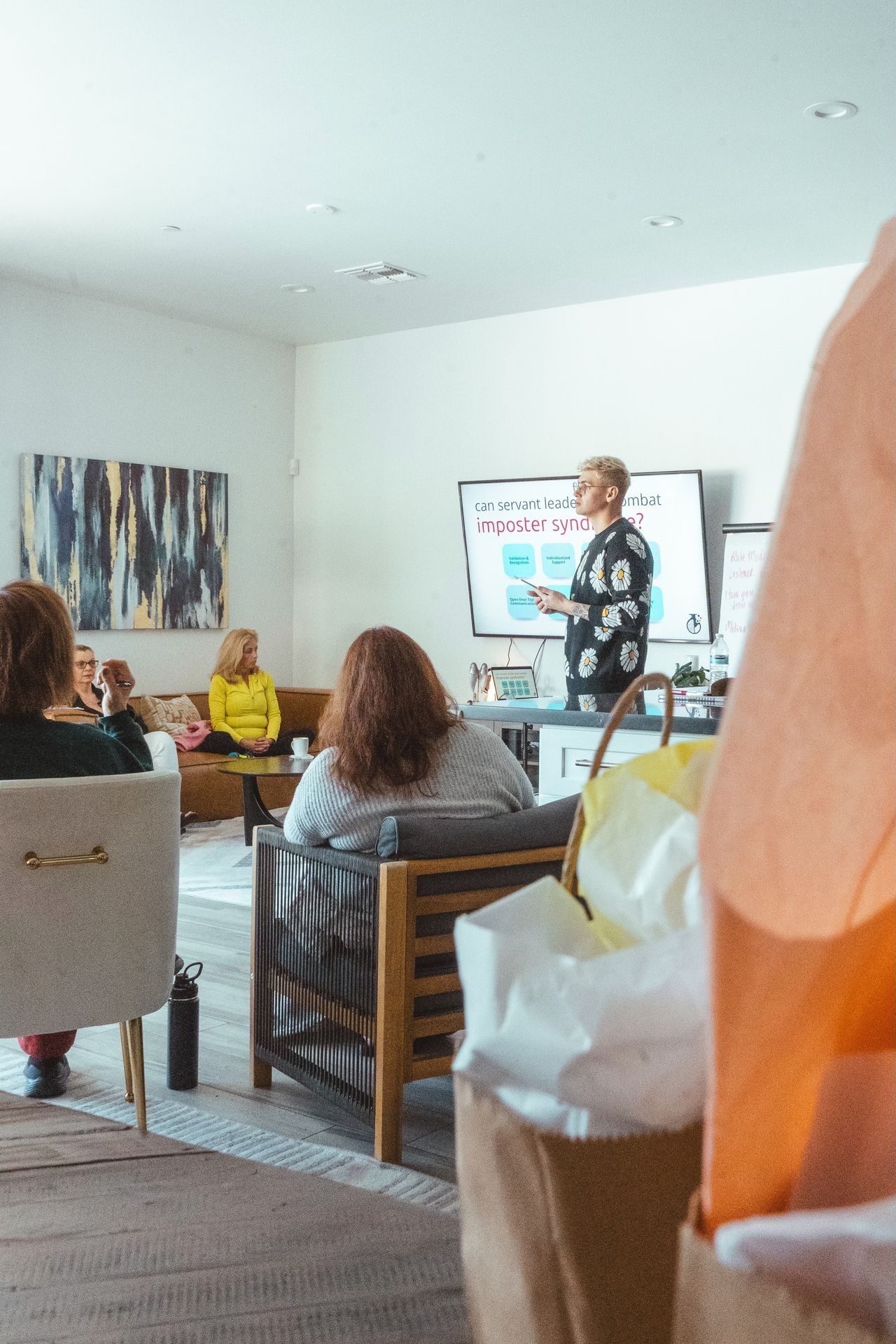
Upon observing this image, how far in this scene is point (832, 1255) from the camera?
26 centimetres

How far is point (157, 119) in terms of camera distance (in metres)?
4.66

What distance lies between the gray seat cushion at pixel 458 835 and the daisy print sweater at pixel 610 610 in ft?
5.88

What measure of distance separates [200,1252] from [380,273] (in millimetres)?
6601

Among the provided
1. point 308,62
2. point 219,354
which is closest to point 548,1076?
point 308,62

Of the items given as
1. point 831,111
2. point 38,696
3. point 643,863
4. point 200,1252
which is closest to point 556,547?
point 831,111

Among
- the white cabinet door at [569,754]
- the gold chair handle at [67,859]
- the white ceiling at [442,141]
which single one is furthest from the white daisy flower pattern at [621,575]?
the gold chair handle at [67,859]

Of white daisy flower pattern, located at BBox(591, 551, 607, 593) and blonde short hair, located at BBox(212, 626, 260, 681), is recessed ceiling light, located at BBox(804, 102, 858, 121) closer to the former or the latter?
white daisy flower pattern, located at BBox(591, 551, 607, 593)

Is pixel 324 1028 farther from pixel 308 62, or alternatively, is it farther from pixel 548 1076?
pixel 308 62

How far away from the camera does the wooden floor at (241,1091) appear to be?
273 cm

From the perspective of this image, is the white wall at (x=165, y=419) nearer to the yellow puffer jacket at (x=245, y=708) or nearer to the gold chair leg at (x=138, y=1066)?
the yellow puffer jacket at (x=245, y=708)

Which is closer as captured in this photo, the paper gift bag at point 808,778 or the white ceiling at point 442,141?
the paper gift bag at point 808,778

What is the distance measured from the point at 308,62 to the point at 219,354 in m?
4.21

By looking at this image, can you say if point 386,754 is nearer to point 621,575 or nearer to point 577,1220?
point 621,575

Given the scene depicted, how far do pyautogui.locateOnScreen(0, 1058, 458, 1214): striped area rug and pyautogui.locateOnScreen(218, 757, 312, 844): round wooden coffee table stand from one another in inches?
112
